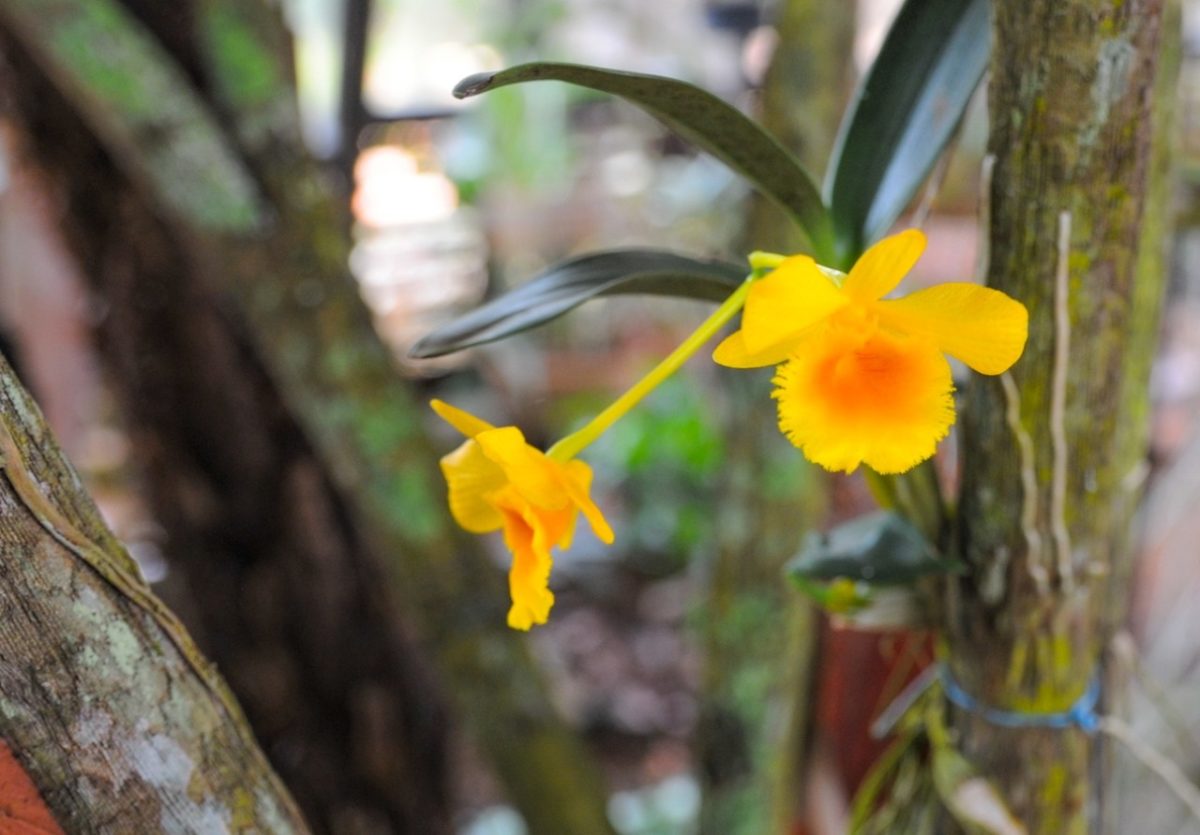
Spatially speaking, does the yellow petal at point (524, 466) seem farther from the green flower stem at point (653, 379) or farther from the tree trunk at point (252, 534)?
the tree trunk at point (252, 534)

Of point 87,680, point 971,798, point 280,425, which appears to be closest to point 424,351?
point 87,680

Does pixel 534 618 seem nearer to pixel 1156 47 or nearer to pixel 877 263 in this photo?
pixel 877 263

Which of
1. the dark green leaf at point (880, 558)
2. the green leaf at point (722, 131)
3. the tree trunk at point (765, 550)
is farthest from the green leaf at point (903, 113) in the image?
the tree trunk at point (765, 550)

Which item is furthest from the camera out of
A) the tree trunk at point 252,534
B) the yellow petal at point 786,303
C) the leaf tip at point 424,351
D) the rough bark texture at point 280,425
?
the tree trunk at point 252,534

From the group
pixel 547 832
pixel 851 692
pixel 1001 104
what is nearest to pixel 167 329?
pixel 547 832

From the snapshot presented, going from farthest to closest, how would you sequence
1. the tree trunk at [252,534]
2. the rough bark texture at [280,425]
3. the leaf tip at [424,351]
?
the tree trunk at [252,534]
the rough bark texture at [280,425]
the leaf tip at [424,351]

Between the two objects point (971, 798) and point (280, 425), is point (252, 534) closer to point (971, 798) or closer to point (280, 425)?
point (280, 425)

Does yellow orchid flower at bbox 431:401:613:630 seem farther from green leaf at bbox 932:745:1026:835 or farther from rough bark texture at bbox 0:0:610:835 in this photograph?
rough bark texture at bbox 0:0:610:835
